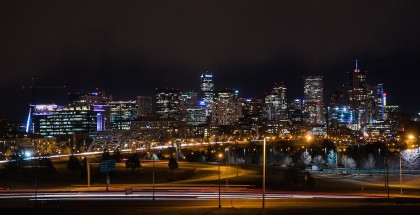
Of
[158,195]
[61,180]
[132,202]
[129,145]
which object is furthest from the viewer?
[129,145]

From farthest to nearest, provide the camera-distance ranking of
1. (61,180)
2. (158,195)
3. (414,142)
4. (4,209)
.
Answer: (414,142) < (61,180) < (158,195) < (4,209)

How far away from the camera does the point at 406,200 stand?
4950 cm

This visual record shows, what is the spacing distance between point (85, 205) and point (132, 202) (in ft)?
12.9

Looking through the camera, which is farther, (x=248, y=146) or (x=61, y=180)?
(x=248, y=146)

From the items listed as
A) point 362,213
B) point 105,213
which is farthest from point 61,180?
point 362,213

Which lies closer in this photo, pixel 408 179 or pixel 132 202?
pixel 132 202

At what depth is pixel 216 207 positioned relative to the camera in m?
45.2

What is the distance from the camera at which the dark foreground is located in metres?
43.1

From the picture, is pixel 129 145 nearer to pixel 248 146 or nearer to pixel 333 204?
pixel 248 146

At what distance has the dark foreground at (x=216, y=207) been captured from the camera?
43.1 m

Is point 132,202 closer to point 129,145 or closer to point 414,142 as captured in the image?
point 129,145

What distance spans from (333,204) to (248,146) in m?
144

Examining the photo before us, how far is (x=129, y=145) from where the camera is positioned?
181375 mm

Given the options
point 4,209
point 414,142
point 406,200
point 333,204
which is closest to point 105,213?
point 4,209
